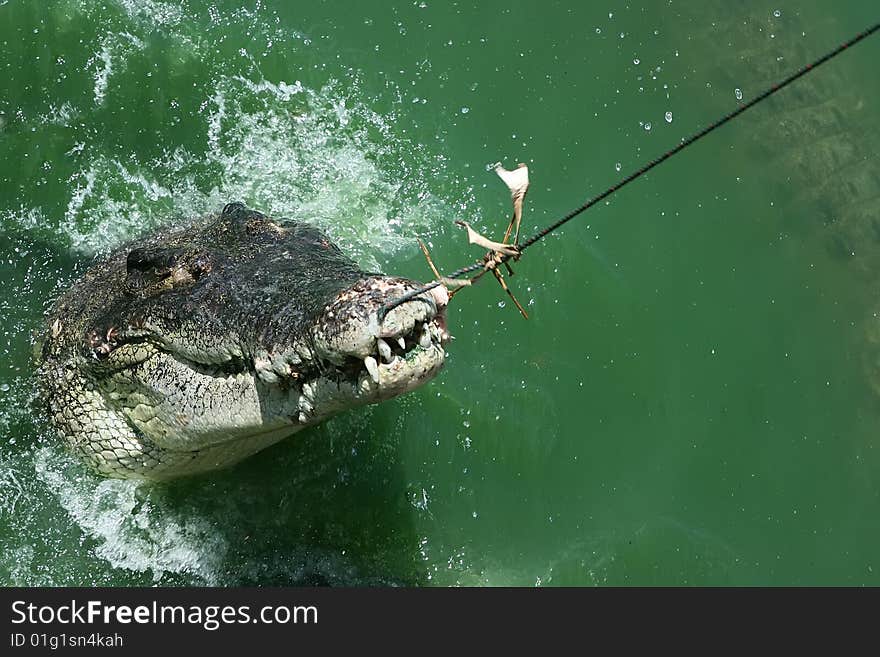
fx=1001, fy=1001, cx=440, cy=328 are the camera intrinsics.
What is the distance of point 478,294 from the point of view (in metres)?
6.75

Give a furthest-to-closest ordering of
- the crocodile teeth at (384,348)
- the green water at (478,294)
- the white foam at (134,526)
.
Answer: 1. the green water at (478,294)
2. the white foam at (134,526)
3. the crocodile teeth at (384,348)

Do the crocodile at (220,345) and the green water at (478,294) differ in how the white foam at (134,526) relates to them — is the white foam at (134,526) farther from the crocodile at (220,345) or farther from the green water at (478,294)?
the crocodile at (220,345)

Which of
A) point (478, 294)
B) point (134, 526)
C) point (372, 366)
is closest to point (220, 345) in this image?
point (372, 366)

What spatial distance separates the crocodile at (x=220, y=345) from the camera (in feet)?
11.4

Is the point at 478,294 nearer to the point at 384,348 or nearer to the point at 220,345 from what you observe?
the point at 220,345

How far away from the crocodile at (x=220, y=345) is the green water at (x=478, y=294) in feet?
1.43

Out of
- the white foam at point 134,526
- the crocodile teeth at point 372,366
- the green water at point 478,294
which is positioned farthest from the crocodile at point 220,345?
the green water at point 478,294

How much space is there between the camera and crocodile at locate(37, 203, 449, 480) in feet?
11.4

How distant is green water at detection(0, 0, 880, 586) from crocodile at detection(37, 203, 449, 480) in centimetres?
44

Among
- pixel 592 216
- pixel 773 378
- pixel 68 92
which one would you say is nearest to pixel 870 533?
pixel 773 378

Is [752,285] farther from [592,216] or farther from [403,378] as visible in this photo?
[403,378]

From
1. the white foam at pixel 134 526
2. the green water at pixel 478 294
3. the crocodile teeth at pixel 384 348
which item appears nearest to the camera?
the crocodile teeth at pixel 384 348

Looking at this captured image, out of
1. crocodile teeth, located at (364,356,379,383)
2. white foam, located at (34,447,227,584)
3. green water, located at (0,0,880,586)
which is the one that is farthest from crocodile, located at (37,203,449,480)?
green water, located at (0,0,880,586)

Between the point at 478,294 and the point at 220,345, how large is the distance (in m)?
2.95
